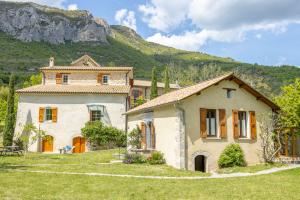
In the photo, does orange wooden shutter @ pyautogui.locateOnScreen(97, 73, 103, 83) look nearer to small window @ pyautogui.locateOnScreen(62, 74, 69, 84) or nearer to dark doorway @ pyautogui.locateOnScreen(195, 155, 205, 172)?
small window @ pyautogui.locateOnScreen(62, 74, 69, 84)

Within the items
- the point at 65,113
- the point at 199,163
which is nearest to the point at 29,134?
the point at 65,113

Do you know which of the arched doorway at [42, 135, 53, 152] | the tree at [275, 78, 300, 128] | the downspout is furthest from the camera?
the arched doorway at [42, 135, 53, 152]

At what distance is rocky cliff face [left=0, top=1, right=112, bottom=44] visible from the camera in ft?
378

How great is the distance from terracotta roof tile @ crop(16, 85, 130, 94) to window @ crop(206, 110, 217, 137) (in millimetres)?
14807

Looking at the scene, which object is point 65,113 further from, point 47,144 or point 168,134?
point 168,134

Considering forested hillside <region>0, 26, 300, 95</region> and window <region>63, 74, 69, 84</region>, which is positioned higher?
forested hillside <region>0, 26, 300, 95</region>

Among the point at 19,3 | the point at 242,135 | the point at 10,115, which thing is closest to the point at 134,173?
the point at 242,135

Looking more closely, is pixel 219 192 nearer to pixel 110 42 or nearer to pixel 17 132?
pixel 17 132

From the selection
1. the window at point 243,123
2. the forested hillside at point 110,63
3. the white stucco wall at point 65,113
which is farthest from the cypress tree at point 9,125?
the forested hillside at point 110,63

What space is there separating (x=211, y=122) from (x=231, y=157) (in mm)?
2307

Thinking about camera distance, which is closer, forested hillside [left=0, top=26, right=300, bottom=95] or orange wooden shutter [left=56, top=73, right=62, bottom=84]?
orange wooden shutter [left=56, top=73, right=62, bottom=84]

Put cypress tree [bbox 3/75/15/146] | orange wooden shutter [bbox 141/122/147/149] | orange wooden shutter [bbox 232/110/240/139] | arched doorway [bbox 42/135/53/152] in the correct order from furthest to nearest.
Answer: cypress tree [bbox 3/75/15/146]
arched doorway [bbox 42/135/53/152]
orange wooden shutter [bbox 141/122/147/149]
orange wooden shutter [bbox 232/110/240/139]

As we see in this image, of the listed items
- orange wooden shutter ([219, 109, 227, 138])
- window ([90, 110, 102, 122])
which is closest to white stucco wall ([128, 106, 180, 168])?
orange wooden shutter ([219, 109, 227, 138])

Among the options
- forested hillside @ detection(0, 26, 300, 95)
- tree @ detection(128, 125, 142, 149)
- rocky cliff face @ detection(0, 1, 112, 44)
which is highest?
rocky cliff face @ detection(0, 1, 112, 44)
